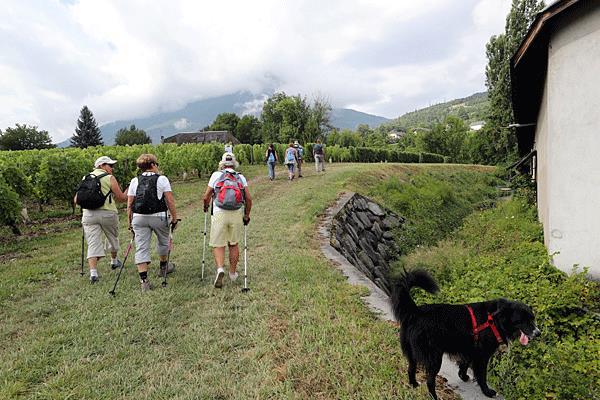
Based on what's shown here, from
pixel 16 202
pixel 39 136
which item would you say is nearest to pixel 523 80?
Answer: pixel 16 202

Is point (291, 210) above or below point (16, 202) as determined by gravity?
below

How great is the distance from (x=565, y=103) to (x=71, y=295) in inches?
346

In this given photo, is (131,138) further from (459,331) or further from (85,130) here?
(459,331)

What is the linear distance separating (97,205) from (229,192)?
97.1 inches

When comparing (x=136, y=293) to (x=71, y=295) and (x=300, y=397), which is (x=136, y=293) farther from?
(x=300, y=397)

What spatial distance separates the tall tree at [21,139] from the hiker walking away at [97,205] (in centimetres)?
6215

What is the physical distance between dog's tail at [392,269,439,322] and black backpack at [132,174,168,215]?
3.94m

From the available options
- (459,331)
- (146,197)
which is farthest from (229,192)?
(459,331)

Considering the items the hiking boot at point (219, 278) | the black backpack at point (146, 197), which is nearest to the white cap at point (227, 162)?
the black backpack at point (146, 197)

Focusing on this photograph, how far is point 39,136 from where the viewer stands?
58844 millimetres

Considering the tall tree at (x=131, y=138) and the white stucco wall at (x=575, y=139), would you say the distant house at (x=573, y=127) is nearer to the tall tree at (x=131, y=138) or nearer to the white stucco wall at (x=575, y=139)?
the white stucco wall at (x=575, y=139)

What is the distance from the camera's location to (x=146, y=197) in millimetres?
5457

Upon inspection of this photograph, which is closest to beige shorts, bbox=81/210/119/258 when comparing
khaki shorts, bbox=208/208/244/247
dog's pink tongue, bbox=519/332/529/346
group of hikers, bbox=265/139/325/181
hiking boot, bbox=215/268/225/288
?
khaki shorts, bbox=208/208/244/247

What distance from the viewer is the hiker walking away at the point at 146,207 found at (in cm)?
547
